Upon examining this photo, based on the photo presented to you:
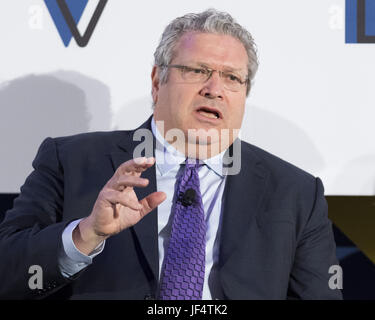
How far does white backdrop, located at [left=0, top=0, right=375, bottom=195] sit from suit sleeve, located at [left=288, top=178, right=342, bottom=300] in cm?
30

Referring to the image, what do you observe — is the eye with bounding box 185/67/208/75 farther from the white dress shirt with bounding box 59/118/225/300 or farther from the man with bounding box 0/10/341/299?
the white dress shirt with bounding box 59/118/225/300

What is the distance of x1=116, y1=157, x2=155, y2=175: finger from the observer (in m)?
1.09

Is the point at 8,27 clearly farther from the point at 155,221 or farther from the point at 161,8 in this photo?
the point at 155,221

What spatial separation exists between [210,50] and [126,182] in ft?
2.14

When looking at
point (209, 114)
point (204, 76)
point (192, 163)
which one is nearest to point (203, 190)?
point (192, 163)

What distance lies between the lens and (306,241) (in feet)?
5.18

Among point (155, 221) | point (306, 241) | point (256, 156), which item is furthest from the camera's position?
point (256, 156)

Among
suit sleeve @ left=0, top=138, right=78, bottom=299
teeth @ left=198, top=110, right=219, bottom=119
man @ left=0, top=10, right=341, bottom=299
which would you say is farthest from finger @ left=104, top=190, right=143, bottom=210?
teeth @ left=198, top=110, right=219, bottom=119

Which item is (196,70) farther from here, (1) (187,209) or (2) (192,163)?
(1) (187,209)

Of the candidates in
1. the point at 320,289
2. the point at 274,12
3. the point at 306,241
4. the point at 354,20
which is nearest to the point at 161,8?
the point at 274,12

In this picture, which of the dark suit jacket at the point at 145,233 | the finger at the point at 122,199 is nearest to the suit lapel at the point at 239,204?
the dark suit jacket at the point at 145,233

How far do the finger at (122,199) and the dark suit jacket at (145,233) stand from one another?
233 mm

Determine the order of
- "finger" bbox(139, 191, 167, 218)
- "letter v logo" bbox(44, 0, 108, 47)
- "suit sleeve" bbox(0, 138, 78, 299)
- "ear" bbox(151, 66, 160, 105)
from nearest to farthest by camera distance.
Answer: "finger" bbox(139, 191, 167, 218), "suit sleeve" bbox(0, 138, 78, 299), "ear" bbox(151, 66, 160, 105), "letter v logo" bbox(44, 0, 108, 47)

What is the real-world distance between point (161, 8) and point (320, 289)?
107 centimetres
